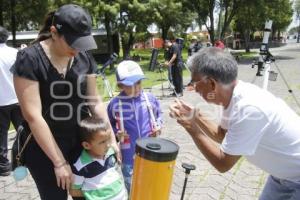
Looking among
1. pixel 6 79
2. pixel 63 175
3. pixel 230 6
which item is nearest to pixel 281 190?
pixel 63 175

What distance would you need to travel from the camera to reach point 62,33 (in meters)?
2.17

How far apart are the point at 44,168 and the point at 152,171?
784mm

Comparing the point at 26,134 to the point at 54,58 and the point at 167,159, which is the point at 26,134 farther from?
the point at 167,159

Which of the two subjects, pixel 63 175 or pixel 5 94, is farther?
pixel 5 94

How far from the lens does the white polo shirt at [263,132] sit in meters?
2.07

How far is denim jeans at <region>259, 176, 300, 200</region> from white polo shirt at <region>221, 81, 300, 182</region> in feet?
0.18

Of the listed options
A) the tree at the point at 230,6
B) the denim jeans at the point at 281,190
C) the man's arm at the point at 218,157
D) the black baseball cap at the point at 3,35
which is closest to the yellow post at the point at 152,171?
the man's arm at the point at 218,157

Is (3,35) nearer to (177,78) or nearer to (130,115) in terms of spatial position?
(130,115)

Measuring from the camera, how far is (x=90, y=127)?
2531mm

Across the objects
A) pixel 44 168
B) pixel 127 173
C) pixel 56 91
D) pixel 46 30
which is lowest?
pixel 127 173

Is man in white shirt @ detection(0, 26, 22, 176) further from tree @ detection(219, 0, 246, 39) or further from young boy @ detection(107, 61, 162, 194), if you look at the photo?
tree @ detection(219, 0, 246, 39)

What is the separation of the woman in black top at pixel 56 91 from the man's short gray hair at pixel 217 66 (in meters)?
0.61

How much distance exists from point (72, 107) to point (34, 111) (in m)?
0.29

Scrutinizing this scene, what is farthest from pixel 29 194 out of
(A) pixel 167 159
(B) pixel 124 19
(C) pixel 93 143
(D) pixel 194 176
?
(B) pixel 124 19
